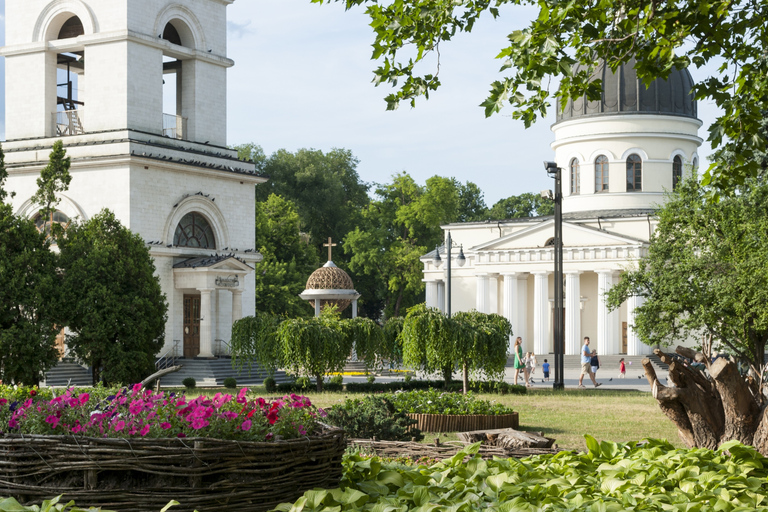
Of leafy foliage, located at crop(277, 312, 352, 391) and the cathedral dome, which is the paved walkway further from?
the cathedral dome

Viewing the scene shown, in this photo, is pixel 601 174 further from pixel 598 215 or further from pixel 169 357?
pixel 169 357

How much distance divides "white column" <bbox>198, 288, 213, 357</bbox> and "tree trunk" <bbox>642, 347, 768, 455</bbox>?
96.6 feet

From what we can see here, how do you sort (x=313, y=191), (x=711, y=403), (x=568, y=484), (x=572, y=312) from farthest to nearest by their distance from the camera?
(x=313, y=191) < (x=572, y=312) < (x=711, y=403) < (x=568, y=484)

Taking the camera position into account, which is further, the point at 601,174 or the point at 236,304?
the point at 601,174

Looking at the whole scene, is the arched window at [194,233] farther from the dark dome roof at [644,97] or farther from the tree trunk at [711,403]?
the tree trunk at [711,403]

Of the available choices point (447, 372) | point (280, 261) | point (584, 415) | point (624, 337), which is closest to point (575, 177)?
point (624, 337)

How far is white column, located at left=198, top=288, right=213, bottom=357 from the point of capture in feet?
118

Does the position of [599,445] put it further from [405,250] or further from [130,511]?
[405,250]

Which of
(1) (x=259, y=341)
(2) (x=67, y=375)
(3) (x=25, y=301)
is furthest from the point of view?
(2) (x=67, y=375)

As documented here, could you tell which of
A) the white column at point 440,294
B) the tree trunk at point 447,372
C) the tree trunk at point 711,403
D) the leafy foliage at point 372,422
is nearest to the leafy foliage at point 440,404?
the leafy foliage at point 372,422

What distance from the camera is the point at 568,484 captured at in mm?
4863

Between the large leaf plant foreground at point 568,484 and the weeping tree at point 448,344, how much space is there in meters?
18.7

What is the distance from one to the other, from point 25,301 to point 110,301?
8.36 feet

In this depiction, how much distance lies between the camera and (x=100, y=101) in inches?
1403
